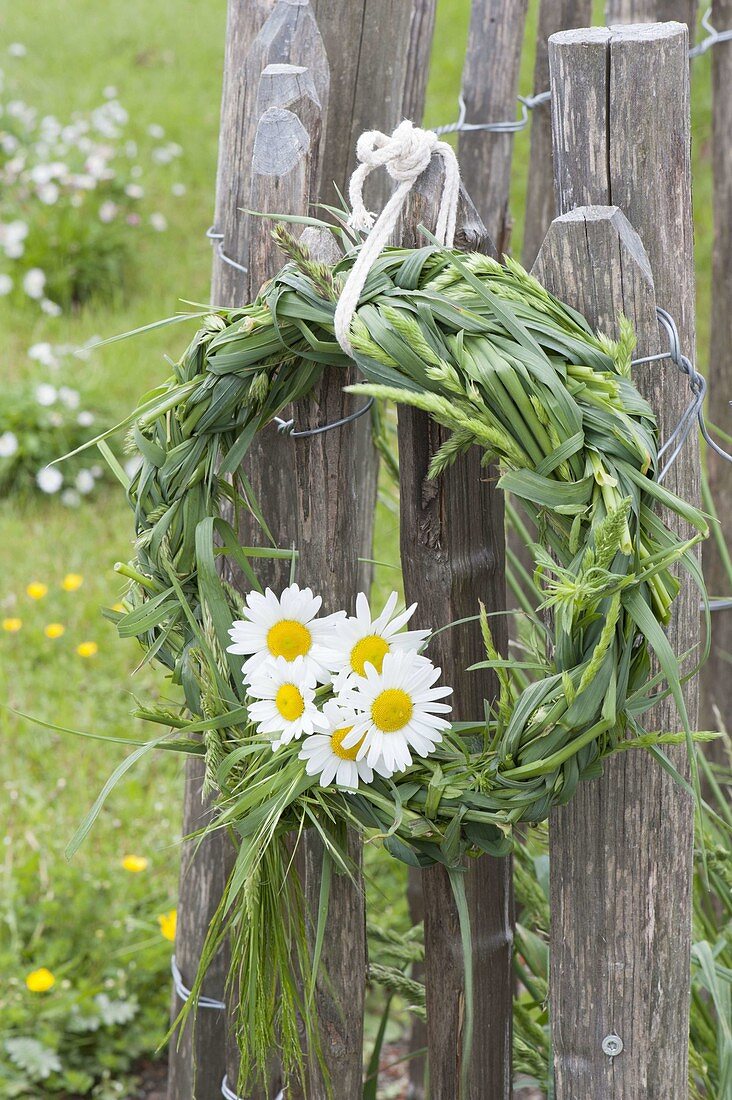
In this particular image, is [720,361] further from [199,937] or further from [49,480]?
[49,480]

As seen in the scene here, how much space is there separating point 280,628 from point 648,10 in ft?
4.62

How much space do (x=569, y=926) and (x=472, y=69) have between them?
149cm

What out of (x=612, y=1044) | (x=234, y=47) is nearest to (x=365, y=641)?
(x=612, y=1044)

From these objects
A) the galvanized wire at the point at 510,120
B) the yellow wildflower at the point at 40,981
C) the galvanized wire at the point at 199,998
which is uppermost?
the galvanized wire at the point at 510,120

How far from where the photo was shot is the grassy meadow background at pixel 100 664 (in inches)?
83.4

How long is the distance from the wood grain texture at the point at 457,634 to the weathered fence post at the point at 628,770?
0.46ft

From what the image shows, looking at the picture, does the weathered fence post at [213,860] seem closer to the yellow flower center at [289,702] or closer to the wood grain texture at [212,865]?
the wood grain texture at [212,865]

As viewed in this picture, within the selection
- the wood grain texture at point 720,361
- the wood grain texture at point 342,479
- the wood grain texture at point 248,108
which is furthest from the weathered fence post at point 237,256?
the wood grain texture at point 720,361

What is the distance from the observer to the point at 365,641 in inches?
40.9

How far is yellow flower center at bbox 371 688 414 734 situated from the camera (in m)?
1.01

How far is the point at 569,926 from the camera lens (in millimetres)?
1131

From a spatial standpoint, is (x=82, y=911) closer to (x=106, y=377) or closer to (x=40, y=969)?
(x=40, y=969)

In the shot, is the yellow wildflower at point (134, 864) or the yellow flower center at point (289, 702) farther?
the yellow wildflower at point (134, 864)

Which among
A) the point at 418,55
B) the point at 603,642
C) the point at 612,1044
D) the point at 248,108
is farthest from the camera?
the point at 418,55
